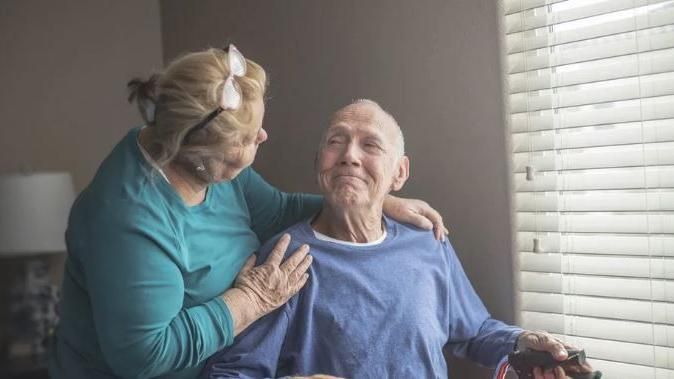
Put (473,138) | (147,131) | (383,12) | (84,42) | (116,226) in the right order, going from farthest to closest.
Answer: (84,42) < (383,12) < (473,138) < (147,131) < (116,226)

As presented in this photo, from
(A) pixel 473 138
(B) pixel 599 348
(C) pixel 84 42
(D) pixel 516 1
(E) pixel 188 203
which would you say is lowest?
(B) pixel 599 348

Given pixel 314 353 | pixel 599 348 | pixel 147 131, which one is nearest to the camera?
pixel 147 131

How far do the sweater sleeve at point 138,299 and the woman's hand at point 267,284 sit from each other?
0.36 ft

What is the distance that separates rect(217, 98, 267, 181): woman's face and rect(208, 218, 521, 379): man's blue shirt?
0.26 metres

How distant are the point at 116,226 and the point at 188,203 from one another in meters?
0.22

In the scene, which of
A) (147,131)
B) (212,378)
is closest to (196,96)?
(147,131)

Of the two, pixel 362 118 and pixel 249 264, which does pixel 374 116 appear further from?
pixel 249 264

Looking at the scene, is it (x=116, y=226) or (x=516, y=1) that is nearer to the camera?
(x=116, y=226)

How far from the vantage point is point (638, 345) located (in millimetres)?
1604

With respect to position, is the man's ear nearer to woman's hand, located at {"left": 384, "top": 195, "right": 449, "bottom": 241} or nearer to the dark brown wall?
woman's hand, located at {"left": 384, "top": 195, "right": 449, "bottom": 241}

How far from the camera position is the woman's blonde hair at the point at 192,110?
136cm

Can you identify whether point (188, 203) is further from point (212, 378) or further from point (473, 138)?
point (473, 138)

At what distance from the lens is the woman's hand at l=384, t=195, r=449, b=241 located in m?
1.76

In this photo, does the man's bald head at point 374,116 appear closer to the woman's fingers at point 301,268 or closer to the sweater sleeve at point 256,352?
the woman's fingers at point 301,268
